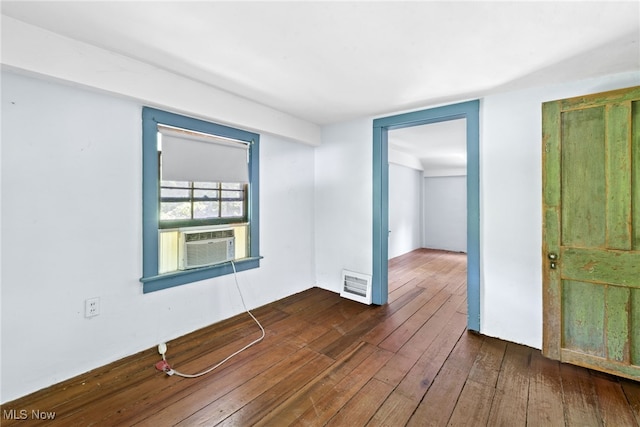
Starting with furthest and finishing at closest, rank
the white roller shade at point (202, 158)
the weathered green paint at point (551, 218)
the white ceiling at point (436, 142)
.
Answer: the white ceiling at point (436, 142)
the white roller shade at point (202, 158)
the weathered green paint at point (551, 218)

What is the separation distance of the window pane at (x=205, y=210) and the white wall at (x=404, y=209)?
4272mm

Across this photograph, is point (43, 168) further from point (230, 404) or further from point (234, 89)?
point (230, 404)

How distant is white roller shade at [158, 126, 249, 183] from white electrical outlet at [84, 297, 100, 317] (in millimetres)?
1083

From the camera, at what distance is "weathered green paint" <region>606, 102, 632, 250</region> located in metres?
1.91

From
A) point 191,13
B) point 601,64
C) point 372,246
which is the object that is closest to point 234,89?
point 191,13

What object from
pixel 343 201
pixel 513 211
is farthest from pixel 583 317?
pixel 343 201

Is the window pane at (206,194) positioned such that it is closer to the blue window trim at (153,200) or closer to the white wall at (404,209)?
the blue window trim at (153,200)

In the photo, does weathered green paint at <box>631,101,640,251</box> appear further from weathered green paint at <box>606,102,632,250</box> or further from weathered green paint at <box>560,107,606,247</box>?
weathered green paint at <box>560,107,606,247</box>

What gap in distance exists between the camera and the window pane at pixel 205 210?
2.71 meters

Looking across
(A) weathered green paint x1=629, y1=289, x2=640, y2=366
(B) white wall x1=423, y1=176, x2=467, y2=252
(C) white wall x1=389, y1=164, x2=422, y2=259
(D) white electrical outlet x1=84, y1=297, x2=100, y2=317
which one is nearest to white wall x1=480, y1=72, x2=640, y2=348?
(A) weathered green paint x1=629, y1=289, x2=640, y2=366

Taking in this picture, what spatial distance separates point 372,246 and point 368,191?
68cm

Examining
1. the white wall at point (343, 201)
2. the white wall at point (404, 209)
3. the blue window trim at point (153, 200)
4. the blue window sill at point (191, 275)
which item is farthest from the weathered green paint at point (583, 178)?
the white wall at point (404, 209)

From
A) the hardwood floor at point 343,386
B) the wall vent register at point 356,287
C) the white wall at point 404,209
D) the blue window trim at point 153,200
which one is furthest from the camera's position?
the white wall at point 404,209

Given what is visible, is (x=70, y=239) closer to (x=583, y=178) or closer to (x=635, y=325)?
(x=583, y=178)
